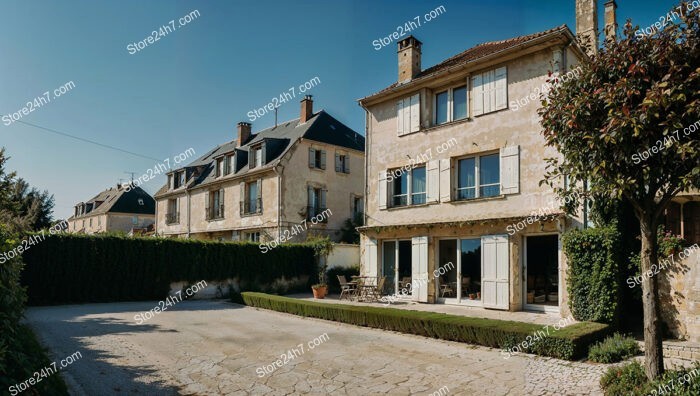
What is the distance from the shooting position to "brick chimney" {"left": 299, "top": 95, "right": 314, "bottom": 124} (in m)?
28.5

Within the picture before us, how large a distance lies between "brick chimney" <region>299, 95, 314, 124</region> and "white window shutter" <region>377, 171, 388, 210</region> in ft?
39.9

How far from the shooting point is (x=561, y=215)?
12.1 m

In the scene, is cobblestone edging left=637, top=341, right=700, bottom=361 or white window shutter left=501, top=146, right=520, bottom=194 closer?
cobblestone edging left=637, top=341, right=700, bottom=361

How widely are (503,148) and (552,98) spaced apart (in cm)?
786

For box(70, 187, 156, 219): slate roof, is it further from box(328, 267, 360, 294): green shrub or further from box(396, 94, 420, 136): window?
box(396, 94, 420, 136): window

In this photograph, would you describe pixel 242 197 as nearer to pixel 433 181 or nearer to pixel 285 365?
pixel 433 181

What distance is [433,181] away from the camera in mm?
15742

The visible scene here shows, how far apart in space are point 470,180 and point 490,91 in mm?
2920

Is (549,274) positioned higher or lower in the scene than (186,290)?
higher

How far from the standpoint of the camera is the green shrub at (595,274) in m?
10.2

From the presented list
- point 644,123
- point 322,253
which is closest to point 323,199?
point 322,253

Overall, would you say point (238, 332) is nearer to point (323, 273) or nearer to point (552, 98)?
point (552, 98)

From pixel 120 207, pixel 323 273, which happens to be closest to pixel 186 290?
pixel 323 273

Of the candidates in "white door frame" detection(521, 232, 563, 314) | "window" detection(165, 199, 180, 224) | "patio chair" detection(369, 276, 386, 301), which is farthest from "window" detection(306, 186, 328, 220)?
"white door frame" detection(521, 232, 563, 314)
